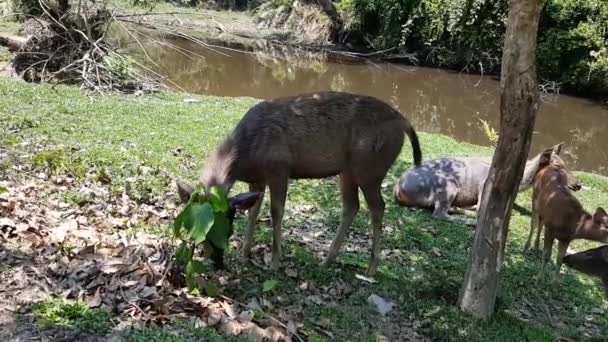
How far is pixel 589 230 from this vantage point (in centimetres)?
705

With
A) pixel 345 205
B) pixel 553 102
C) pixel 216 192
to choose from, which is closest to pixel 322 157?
pixel 345 205

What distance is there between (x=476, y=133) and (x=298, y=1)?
15.3 meters

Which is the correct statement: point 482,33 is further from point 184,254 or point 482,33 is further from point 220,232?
point 184,254

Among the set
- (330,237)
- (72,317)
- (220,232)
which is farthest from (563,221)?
(72,317)

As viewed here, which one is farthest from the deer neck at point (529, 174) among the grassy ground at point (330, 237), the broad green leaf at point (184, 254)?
the broad green leaf at point (184, 254)

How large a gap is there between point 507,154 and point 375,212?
149 centimetres

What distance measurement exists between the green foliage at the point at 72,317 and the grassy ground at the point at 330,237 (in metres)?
0.07

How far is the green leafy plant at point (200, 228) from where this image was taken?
435 centimetres

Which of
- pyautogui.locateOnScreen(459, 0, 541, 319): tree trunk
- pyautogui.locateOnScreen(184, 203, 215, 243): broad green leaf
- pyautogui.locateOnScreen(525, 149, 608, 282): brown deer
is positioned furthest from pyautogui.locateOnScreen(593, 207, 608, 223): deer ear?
pyautogui.locateOnScreen(184, 203, 215, 243): broad green leaf

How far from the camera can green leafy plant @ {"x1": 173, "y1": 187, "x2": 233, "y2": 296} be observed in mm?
4352

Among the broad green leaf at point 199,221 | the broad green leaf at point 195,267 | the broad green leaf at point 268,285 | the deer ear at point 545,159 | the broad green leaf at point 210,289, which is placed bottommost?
the broad green leaf at point 268,285

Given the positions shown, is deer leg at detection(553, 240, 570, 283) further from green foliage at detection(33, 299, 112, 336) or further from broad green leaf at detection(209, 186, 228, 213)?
green foliage at detection(33, 299, 112, 336)

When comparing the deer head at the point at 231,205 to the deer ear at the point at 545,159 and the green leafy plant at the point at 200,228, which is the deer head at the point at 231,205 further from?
the deer ear at the point at 545,159

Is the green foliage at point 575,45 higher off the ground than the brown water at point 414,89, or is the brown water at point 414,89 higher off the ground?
the green foliage at point 575,45
